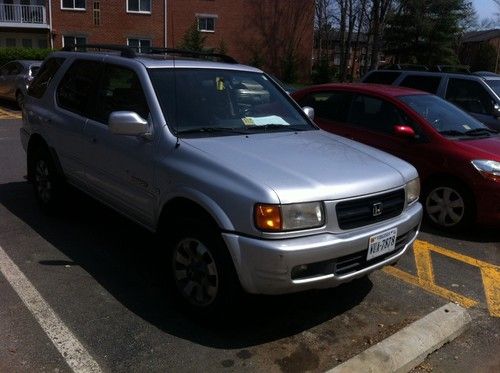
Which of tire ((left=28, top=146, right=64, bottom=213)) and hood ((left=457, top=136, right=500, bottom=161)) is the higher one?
hood ((left=457, top=136, right=500, bottom=161))

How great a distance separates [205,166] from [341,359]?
1476 mm

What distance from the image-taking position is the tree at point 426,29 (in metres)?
41.7

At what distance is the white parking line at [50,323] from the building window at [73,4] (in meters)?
34.3

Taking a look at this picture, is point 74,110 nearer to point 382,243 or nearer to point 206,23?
point 382,243

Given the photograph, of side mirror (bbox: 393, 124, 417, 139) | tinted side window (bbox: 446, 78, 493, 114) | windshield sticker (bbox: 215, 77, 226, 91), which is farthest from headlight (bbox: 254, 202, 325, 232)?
tinted side window (bbox: 446, 78, 493, 114)

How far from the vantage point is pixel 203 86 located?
14.5 feet

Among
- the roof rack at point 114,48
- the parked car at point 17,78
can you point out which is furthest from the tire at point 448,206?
the parked car at point 17,78

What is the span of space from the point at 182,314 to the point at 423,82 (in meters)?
7.45

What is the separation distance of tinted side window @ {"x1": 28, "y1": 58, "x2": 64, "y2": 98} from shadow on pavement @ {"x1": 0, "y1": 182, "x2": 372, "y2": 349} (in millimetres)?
1234

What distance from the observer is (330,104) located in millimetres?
7340

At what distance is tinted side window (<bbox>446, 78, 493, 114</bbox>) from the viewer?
9297 millimetres

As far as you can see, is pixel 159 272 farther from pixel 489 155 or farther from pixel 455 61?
pixel 455 61

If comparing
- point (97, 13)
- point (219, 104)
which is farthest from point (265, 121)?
point (97, 13)

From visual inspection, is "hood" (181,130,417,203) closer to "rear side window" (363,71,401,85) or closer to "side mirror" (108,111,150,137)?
"side mirror" (108,111,150,137)
